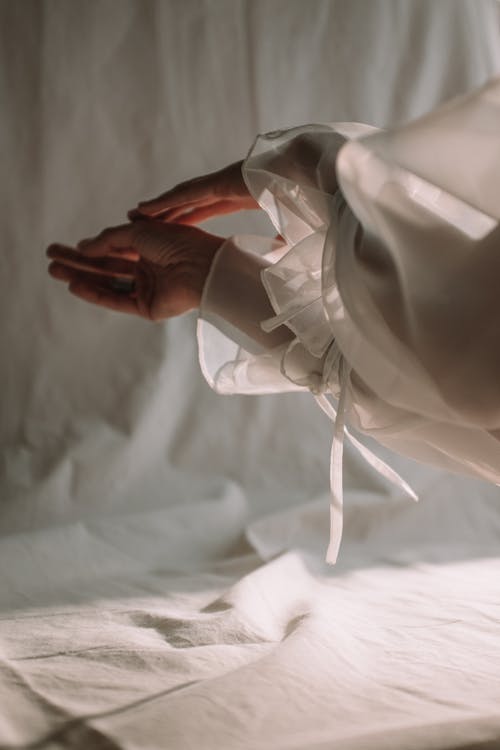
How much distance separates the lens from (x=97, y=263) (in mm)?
1243

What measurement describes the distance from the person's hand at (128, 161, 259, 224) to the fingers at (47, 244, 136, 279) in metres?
0.10

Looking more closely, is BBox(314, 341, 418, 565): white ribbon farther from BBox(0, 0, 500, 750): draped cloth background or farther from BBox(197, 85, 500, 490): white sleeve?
BBox(0, 0, 500, 750): draped cloth background

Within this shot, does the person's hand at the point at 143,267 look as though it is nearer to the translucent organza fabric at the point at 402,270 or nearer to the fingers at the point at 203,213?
the fingers at the point at 203,213

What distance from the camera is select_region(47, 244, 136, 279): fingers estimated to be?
4.03 ft

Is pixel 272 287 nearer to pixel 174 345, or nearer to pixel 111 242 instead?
pixel 111 242

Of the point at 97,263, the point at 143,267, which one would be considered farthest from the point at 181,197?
the point at 97,263

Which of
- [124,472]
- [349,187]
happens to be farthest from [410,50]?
[349,187]

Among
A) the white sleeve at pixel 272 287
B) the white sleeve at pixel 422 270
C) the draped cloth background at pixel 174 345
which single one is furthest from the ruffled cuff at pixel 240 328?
the draped cloth background at pixel 174 345

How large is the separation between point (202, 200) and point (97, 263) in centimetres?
23

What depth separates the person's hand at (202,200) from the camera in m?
1.00

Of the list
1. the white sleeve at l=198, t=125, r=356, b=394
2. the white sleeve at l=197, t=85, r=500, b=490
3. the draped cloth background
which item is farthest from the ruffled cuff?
the draped cloth background

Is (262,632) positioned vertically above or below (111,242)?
below

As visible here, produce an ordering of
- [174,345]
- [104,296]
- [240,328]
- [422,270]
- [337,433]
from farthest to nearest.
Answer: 1. [174,345]
2. [104,296]
3. [240,328]
4. [337,433]
5. [422,270]

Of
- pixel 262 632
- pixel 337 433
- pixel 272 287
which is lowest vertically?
pixel 262 632
